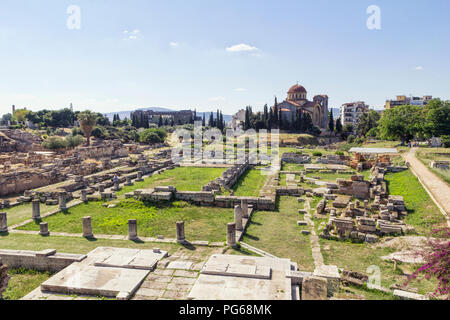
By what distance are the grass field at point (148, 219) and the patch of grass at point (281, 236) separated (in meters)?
1.27

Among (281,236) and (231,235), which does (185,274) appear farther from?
(281,236)

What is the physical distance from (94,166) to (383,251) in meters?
25.8

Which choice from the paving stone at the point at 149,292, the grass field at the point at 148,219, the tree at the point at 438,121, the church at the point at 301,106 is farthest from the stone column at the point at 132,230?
the church at the point at 301,106

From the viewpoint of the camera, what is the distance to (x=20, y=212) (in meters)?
16.2

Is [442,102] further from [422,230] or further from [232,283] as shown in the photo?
[232,283]

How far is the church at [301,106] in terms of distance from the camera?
8081 centimetres

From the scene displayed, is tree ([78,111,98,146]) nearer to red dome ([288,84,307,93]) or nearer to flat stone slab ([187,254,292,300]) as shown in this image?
flat stone slab ([187,254,292,300])

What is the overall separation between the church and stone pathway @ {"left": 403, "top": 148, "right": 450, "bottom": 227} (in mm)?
53735

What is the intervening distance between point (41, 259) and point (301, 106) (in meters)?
79.8

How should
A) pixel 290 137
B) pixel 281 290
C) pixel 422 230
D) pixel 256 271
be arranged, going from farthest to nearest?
1. pixel 290 137
2. pixel 422 230
3. pixel 256 271
4. pixel 281 290

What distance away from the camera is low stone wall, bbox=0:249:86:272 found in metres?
9.45

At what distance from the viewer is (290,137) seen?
211 ft

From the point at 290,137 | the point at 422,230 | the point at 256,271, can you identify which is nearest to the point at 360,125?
the point at 290,137
